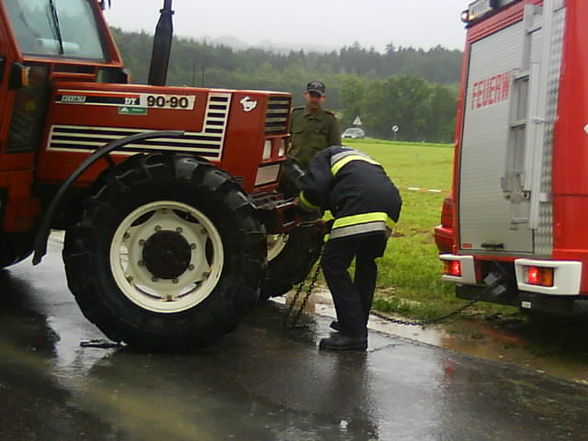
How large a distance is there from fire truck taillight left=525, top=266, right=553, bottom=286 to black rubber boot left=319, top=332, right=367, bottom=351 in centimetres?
125

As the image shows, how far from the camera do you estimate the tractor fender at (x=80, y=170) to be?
5.82 metres

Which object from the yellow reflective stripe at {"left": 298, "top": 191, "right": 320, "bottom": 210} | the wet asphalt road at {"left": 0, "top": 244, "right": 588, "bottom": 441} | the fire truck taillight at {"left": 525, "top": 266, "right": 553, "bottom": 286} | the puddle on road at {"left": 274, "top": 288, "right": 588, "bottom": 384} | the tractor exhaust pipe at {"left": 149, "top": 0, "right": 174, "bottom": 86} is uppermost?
the tractor exhaust pipe at {"left": 149, "top": 0, "right": 174, "bottom": 86}

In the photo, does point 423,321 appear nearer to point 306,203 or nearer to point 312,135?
point 306,203

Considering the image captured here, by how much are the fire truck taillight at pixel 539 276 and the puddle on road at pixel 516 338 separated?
0.63 m

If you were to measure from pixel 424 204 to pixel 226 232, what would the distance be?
→ 13.1m

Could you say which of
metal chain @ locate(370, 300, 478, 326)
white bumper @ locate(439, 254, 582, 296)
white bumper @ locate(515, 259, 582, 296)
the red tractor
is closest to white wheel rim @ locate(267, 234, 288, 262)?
the red tractor

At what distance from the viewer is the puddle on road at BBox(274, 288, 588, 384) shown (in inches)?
247

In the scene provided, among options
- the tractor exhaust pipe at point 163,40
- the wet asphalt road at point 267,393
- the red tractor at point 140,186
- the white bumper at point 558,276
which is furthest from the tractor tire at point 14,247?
the white bumper at point 558,276

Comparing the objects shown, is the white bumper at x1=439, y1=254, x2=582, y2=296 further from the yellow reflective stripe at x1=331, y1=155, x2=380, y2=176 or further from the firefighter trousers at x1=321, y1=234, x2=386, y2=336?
the yellow reflective stripe at x1=331, y1=155, x2=380, y2=176

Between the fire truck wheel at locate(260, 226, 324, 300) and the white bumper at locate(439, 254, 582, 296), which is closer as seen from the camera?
the white bumper at locate(439, 254, 582, 296)

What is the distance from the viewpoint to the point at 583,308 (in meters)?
6.39

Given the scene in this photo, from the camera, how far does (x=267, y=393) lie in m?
5.18

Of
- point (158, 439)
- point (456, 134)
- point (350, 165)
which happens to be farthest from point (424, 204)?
point (158, 439)

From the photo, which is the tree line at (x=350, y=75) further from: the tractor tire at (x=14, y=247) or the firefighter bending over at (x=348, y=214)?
the tractor tire at (x=14, y=247)
